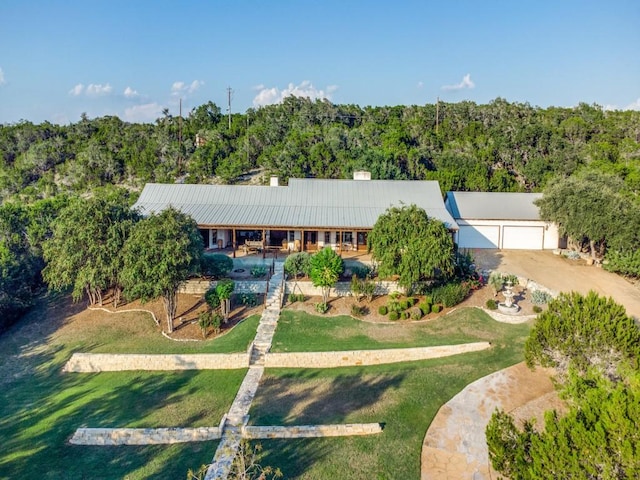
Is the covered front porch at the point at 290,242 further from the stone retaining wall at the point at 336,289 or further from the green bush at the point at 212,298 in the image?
the green bush at the point at 212,298

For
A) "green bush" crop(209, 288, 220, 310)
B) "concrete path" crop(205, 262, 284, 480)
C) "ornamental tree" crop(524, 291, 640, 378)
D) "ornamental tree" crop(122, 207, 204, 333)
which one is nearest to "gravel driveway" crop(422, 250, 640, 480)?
"ornamental tree" crop(524, 291, 640, 378)

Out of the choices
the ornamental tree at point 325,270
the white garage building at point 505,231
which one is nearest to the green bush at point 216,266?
the ornamental tree at point 325,270

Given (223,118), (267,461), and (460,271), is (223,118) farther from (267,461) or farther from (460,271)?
(267,461)

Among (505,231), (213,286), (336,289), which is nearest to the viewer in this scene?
(336,289)

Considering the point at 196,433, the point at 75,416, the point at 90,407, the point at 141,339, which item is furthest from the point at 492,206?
the point at 75,416

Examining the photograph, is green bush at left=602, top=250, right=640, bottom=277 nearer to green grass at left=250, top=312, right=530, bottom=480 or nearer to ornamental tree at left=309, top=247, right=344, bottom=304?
green grass at left=250, top=312, right=530, bottom=480

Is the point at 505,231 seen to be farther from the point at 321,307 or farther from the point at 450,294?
the point at 321,307
